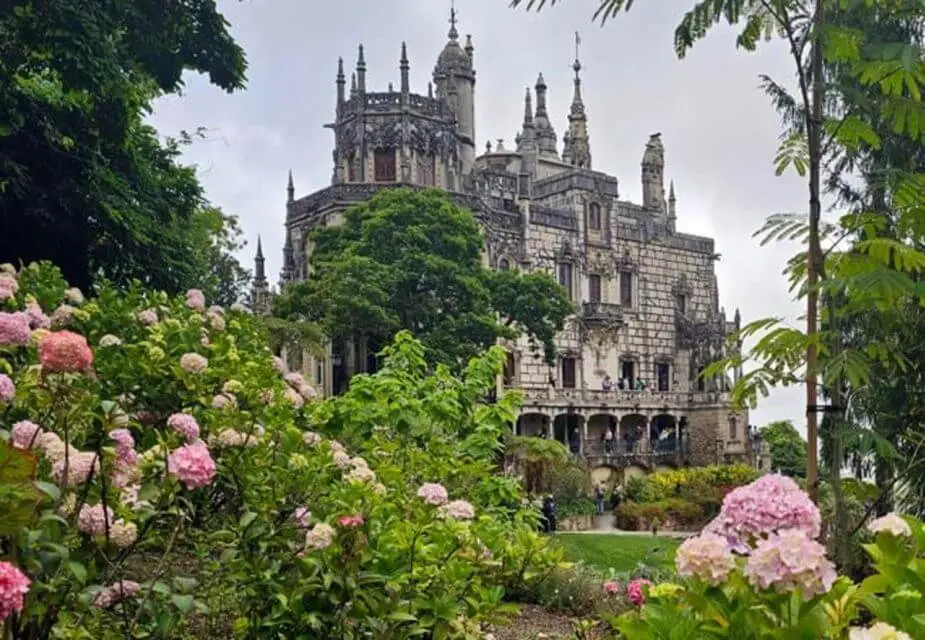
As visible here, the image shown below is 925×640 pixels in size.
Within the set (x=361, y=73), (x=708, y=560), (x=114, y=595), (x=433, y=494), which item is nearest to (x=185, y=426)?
(x=114, y=595)

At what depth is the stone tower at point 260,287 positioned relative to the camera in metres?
36.5

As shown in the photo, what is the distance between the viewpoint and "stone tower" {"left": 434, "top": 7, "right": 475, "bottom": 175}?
38.8m

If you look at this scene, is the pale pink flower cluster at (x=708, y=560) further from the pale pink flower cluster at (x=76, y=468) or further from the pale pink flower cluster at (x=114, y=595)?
the pale pink flower cluster at (x=114, y=595)

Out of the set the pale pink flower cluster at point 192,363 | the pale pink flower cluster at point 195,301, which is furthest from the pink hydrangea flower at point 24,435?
the pale pink flower cluster at point 195,301

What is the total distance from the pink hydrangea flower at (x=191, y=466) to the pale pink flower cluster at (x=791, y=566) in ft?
6.55

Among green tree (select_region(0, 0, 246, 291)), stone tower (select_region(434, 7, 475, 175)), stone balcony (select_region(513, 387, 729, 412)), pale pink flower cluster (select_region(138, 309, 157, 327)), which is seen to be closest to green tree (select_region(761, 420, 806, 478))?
stone balcony (select_region(513, 387, 729, 412))

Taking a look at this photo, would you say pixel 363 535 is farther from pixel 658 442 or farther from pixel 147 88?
pixel 658 442

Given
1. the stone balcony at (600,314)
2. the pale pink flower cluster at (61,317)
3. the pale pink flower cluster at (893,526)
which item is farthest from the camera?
the stone balcony at (600,314)

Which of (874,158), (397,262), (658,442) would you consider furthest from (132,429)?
(658,442)

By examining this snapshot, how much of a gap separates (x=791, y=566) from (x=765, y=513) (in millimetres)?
352

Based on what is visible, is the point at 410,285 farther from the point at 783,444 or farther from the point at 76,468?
the point at 783,444

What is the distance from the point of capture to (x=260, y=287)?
37.8m

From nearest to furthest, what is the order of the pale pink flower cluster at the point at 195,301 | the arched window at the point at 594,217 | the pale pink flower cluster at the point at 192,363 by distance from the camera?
the pale pink flower cluster at the point at 192,363, the pale pink flower cluster at the point at 195,301, the arched window at the point at 594,217

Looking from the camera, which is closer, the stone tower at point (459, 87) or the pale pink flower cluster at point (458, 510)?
the pale pink flower cluster at point (458, 510)
